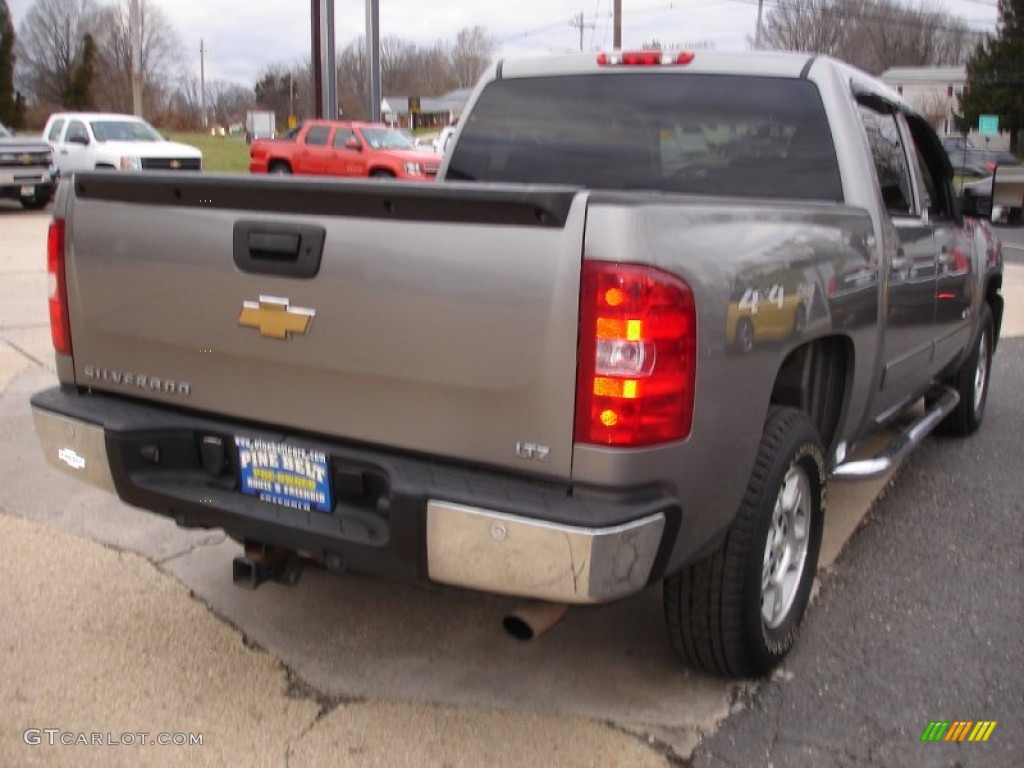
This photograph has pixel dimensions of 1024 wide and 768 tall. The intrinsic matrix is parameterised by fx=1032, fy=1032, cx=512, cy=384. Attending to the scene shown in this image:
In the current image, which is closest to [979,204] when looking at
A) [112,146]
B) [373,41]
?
[112,146]

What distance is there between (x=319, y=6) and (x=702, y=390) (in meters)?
27.6

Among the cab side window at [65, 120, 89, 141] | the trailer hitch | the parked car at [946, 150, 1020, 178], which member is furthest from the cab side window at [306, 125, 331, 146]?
the trailer hitch

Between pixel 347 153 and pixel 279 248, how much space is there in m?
23.0

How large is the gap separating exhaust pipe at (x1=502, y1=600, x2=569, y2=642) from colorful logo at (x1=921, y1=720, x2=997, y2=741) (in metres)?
1.14

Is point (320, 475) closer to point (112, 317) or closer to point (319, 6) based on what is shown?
point (112, 317)

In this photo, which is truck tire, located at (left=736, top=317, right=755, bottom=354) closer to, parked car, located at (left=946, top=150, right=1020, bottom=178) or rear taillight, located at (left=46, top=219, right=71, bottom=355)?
rear taillight, located at (left=46, top=219, right=71, bottom=355)

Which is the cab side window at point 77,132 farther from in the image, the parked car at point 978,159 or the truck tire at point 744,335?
the parked car at point 978,159

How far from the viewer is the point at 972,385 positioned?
5.88 meters

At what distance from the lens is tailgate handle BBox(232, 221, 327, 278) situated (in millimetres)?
2721

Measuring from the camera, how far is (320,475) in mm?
2783

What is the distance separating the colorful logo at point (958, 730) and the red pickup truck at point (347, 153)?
842 inches

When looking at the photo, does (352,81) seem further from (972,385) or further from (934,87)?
(972,385)

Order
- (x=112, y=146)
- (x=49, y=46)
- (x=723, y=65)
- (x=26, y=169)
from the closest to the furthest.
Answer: (x=723, y=65), (x=26, y=169), (x=112, y=146), (x=49, y=46)

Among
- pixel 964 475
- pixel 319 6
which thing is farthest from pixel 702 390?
pixel 319 6
